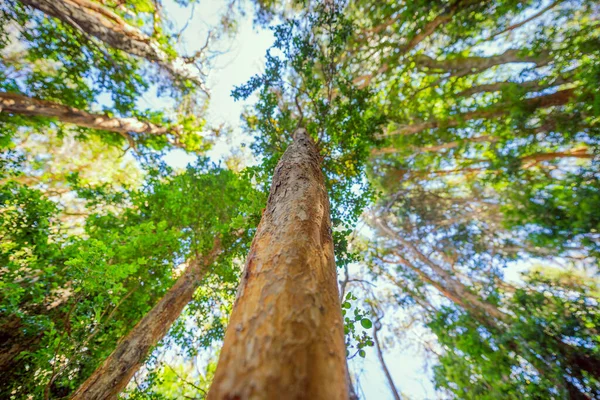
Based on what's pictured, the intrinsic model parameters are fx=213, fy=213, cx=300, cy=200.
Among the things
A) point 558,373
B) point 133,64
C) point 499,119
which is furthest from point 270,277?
point 133,64

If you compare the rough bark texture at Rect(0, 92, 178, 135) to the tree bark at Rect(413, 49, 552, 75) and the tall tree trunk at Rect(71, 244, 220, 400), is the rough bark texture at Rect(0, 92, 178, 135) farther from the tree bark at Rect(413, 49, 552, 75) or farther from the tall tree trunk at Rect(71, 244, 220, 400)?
the tree bark at Rect(413, 49, 552, 75)

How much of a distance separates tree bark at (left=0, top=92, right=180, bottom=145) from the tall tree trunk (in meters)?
6.79

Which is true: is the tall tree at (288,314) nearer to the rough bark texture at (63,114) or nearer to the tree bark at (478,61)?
the rough bark texture at (63,114)

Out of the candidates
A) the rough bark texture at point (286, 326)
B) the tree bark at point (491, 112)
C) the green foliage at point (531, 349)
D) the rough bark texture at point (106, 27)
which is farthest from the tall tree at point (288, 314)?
the rough bark texture at point (106, 27)


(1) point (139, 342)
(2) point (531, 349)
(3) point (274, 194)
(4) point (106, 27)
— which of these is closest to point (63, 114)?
(4) point (106, 27)

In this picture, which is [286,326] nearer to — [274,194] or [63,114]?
[274,194]

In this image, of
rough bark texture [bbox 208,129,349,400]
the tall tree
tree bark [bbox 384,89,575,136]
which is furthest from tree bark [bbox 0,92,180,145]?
tree bark [bbox 384,89,575,136]

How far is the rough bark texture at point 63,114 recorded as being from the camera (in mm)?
6570

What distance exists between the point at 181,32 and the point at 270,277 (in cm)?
1249

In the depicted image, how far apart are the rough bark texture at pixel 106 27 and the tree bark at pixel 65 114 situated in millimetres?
2529

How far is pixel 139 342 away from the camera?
4305 millimetres

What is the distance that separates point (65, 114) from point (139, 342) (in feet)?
26.5

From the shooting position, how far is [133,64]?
8602mm

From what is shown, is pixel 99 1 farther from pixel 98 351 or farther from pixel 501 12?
pixel 501 12
